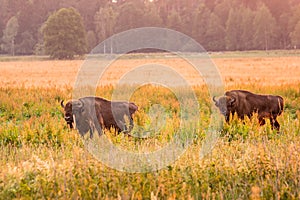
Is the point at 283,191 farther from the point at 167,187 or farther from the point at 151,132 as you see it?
the point at 151,132

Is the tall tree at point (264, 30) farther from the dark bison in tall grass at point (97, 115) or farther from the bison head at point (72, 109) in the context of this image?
the bison head at point (72, 109)

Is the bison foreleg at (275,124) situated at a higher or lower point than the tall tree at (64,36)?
lower

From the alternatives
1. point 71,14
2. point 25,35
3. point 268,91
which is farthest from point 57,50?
point 268,91

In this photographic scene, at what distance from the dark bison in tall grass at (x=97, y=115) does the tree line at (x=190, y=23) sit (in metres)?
79.1

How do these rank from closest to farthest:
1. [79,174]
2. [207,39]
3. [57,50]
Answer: [79,174] → [57,50] → [207,39]

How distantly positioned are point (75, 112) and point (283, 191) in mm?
6135

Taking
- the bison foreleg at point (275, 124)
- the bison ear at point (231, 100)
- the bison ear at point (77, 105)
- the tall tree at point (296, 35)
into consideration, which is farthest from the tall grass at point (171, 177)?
the tall tree at point (296, 35)

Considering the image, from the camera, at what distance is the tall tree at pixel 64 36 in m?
78.4

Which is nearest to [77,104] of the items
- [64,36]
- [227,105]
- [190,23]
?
[227,105]

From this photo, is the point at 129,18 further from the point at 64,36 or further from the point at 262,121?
the point at 262,121

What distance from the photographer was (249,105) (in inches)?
492

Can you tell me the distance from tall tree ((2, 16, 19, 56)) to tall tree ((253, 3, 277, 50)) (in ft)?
159

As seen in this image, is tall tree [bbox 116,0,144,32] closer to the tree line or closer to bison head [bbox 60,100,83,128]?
the tree line

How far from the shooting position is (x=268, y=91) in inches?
779
